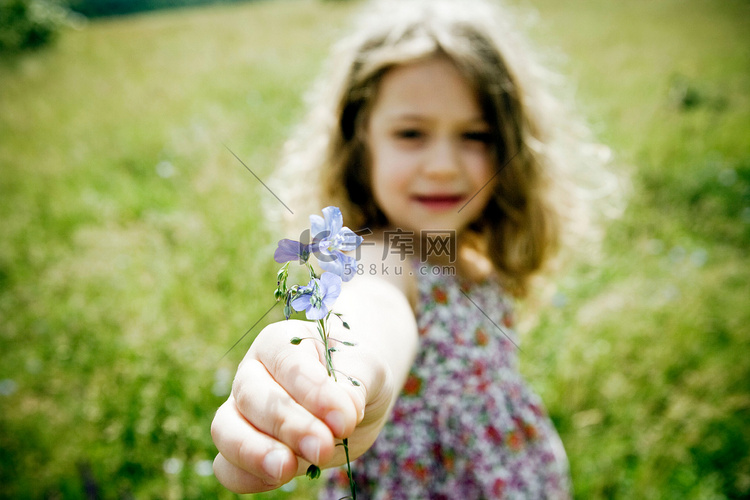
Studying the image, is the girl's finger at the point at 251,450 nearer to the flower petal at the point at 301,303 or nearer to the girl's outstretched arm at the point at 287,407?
the girl's outstretched arm at the point at 287,407

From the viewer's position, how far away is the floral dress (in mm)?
1901

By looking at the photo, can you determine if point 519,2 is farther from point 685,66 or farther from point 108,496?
point 108,496

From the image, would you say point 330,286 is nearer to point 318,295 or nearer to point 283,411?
point 318,295

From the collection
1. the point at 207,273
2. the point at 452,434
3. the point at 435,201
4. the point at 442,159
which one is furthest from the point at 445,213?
the point at 207,273

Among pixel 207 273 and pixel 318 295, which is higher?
pixel 318 295

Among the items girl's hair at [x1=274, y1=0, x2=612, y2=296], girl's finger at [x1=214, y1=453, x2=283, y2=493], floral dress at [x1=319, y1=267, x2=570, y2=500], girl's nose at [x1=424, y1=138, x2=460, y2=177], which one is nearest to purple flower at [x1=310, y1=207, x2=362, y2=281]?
girl's finger at [x1=214, y1=453, x2=283, y2=493]

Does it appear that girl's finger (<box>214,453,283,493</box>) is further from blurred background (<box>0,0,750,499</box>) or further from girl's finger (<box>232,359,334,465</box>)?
blurred background (<box>0,0,750,499</box>)

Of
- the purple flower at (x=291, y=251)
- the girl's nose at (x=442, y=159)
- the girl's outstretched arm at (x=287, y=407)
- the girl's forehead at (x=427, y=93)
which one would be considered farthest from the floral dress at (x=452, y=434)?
the purple flower at (x=291, y=251)

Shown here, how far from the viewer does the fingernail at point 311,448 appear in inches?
21.1

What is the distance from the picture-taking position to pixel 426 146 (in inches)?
72.8

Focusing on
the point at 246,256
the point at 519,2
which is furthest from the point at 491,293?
the point at 519,2

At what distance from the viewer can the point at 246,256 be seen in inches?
126

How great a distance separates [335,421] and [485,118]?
1.83 m

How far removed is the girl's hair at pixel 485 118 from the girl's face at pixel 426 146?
85mm
